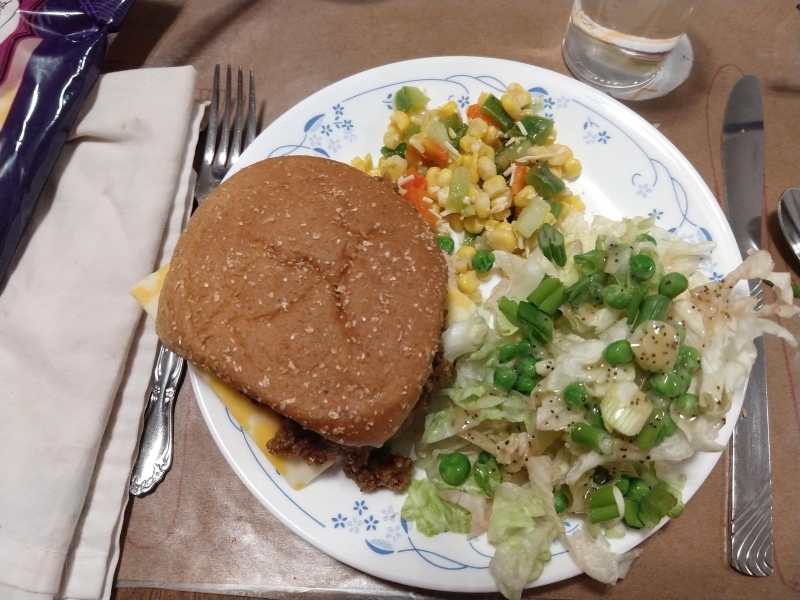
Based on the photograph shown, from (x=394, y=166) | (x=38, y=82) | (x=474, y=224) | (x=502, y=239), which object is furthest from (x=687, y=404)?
(x=38, y=82)

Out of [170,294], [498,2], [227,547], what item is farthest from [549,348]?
[498,2]

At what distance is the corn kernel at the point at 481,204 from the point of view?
227 centimetres

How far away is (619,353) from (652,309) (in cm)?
22

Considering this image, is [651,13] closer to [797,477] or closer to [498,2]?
[498,2]

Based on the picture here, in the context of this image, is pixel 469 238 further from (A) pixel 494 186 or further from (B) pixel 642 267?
(B) pixel 642 267

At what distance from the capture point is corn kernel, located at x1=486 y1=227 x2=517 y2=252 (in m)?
2.27

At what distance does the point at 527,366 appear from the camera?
6.48 feet

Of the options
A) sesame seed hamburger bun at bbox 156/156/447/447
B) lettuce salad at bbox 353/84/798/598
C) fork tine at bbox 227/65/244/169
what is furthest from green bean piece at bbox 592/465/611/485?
fork tine at bbox 227/65/244/169

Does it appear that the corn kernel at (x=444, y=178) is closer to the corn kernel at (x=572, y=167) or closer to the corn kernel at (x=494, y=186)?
the corn kernel at (x=494, y=186)

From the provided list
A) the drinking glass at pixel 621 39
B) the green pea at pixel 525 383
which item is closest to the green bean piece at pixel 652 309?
the green pea at pixel 525 383

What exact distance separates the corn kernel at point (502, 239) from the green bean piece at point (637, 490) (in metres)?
1.07

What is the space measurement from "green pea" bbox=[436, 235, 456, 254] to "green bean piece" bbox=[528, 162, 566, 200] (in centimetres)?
45

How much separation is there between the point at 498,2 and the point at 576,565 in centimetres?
305

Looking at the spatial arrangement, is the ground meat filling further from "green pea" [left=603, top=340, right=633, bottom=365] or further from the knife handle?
the knife handle
